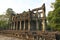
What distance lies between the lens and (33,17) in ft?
104

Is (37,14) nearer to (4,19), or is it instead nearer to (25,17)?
(25,17)

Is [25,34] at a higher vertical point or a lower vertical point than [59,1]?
lower

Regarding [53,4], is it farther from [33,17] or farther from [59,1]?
[33,17]

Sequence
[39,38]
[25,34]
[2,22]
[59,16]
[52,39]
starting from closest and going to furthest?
1. [52,39]
2. [39,38]
3. [25,34]
4. [59,16]
5. [2,22]

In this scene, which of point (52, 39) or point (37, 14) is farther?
point (37, 14)

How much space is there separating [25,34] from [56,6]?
1302cm

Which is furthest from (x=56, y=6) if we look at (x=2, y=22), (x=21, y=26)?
(x=2, y=22)

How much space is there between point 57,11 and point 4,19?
4180 cm

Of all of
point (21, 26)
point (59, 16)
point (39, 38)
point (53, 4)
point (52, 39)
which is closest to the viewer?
point (52, 39)

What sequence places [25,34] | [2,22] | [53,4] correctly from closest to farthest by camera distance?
[25,34] < [53,4] < [2,22]

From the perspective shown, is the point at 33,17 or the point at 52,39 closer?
the point at 52,39

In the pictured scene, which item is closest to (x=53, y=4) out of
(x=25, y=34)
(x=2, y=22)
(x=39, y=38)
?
(x=25, y=34)

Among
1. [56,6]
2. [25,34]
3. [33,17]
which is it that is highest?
[56,6]

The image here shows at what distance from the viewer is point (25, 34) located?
22.0 m
